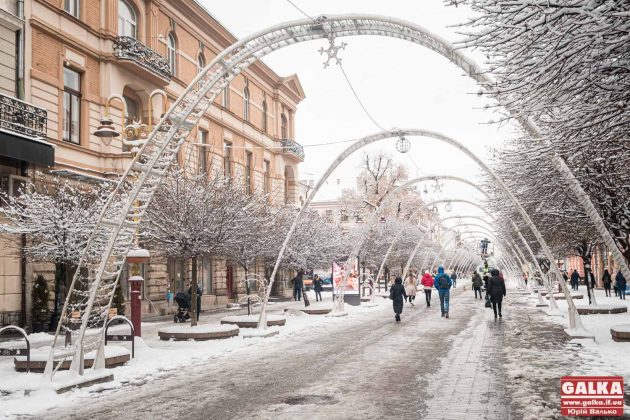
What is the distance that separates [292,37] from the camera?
41.8ft

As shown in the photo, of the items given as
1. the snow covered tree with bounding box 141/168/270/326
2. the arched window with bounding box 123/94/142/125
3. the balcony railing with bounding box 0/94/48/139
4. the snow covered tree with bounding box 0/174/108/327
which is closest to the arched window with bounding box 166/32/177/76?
the arched window with bounding box 123/94/142/125

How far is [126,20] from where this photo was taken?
27.7 m

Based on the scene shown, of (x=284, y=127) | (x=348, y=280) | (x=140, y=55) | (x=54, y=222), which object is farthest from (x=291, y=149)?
(x=54, y=222)

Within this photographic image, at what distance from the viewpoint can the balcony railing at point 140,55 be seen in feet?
83.8

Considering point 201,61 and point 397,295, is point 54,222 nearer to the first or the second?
point 397,295

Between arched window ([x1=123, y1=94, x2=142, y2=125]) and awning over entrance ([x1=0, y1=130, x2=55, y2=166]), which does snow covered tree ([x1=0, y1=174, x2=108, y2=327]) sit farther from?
arched window ([x1=123, y1=94, x2=142, y2=125])

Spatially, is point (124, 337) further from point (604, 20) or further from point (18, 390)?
point (604, 20)

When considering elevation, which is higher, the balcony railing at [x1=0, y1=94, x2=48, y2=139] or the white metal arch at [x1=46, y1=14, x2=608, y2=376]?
the balcony railing at [x1=0, y1=94, x2=48, y2=139]

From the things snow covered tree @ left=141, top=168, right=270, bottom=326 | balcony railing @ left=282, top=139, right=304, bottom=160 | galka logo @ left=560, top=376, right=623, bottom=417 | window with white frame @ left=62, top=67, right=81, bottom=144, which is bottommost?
galka logo @ left=560, top=376, right=623, bottom=417

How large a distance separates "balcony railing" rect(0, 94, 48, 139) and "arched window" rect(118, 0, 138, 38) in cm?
801

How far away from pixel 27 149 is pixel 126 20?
10.8m

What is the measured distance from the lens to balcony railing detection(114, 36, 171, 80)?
2553cm

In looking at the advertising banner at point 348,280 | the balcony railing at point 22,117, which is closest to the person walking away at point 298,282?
the advertising banner at point 348,280

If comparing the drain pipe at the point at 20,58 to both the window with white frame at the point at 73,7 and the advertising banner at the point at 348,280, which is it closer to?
the window with white frame at the point at 73,7
